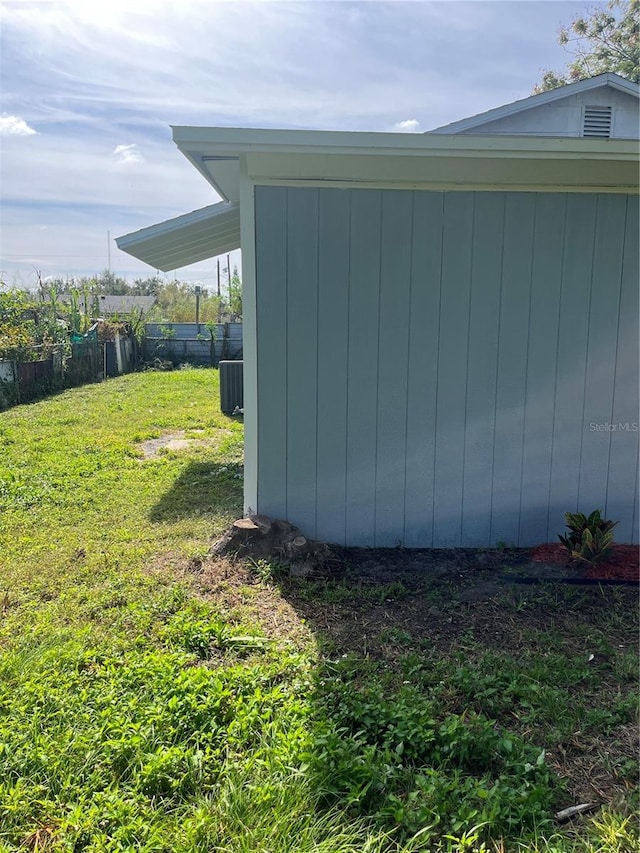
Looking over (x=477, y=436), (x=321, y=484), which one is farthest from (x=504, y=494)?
(x=321, y=484)

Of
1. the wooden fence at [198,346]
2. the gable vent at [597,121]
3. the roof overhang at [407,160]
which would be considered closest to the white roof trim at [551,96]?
the gable vent at [597,121]

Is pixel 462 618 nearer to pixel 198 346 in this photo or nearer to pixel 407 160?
pixel 407 160

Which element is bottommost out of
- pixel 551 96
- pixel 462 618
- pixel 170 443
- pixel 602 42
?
pixel 462 618

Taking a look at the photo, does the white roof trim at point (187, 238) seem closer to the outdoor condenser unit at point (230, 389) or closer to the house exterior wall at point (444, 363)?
the house exterior wall at point (444, 363)

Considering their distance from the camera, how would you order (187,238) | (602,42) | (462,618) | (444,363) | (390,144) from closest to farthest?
1. (462,618)
2. (390,144)
3. (444,363)
4. (187,238)
5. (602,42)

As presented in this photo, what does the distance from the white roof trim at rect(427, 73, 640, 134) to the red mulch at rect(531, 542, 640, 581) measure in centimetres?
573

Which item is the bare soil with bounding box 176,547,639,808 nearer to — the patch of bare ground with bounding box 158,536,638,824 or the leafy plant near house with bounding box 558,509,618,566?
the patch of bare ground with bounding box 158,536,638,824

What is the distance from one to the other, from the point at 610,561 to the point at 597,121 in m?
7.14

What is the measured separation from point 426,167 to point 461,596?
256 centimetres

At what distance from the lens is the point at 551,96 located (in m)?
7.87

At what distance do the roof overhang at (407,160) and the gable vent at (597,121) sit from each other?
5451 millimetres

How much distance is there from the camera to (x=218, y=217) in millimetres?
5207

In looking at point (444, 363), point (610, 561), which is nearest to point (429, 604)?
point (610, 561)

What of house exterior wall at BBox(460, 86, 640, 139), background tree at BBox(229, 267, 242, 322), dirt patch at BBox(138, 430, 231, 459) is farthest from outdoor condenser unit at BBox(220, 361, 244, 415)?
background tree at BBox(229, 267, 242, 322)
